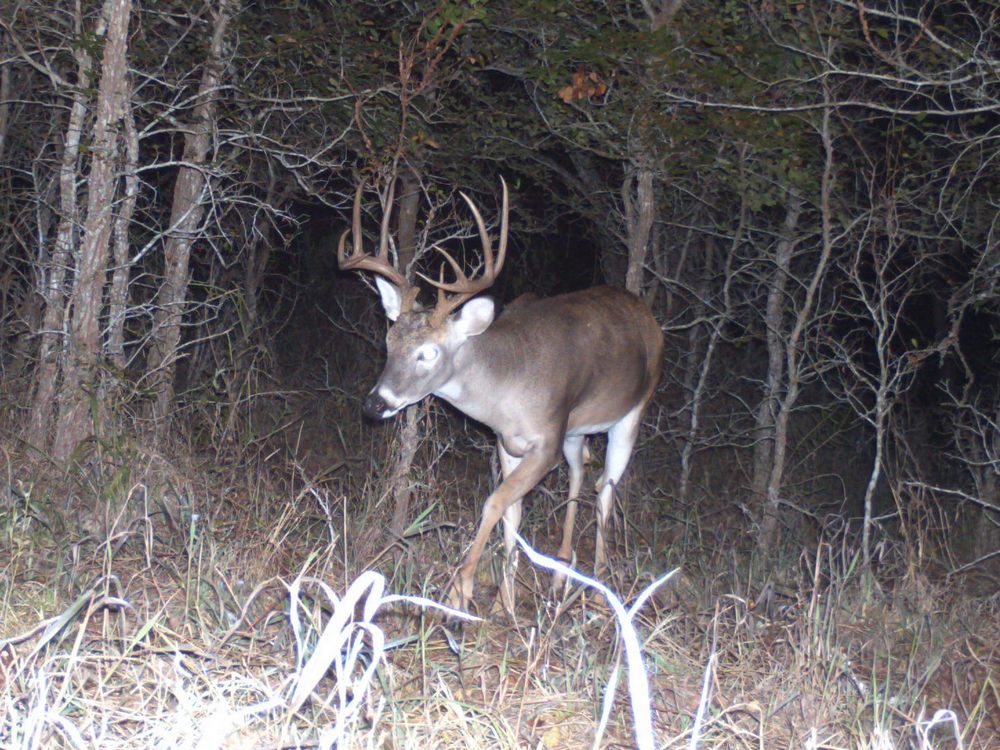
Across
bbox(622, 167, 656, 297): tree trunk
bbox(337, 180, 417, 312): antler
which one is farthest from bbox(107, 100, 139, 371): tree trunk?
bbox(622, 167, 656, 297): tree trunk

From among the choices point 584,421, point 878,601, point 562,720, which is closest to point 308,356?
point 584,421

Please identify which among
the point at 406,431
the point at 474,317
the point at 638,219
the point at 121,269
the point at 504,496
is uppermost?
the point at 121,269

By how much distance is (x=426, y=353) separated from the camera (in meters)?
6.35

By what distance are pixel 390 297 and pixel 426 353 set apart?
0.45m

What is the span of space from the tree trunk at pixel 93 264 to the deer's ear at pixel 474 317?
1879 millimetres

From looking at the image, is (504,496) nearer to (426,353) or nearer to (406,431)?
(426,353)

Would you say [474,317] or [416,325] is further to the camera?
[474,317]

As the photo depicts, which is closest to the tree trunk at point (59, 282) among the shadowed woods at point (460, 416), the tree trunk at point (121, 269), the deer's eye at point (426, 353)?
the shadowed woods at point (460, 416)

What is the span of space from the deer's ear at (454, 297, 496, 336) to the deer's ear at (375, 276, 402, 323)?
35cm

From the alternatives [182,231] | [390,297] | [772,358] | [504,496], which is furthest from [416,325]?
[772,358]

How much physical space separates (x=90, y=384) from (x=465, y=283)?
200 cm

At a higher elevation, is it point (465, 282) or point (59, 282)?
point (59, 282)

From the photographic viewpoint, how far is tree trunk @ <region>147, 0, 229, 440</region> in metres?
6.77

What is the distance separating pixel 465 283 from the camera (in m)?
6.36
